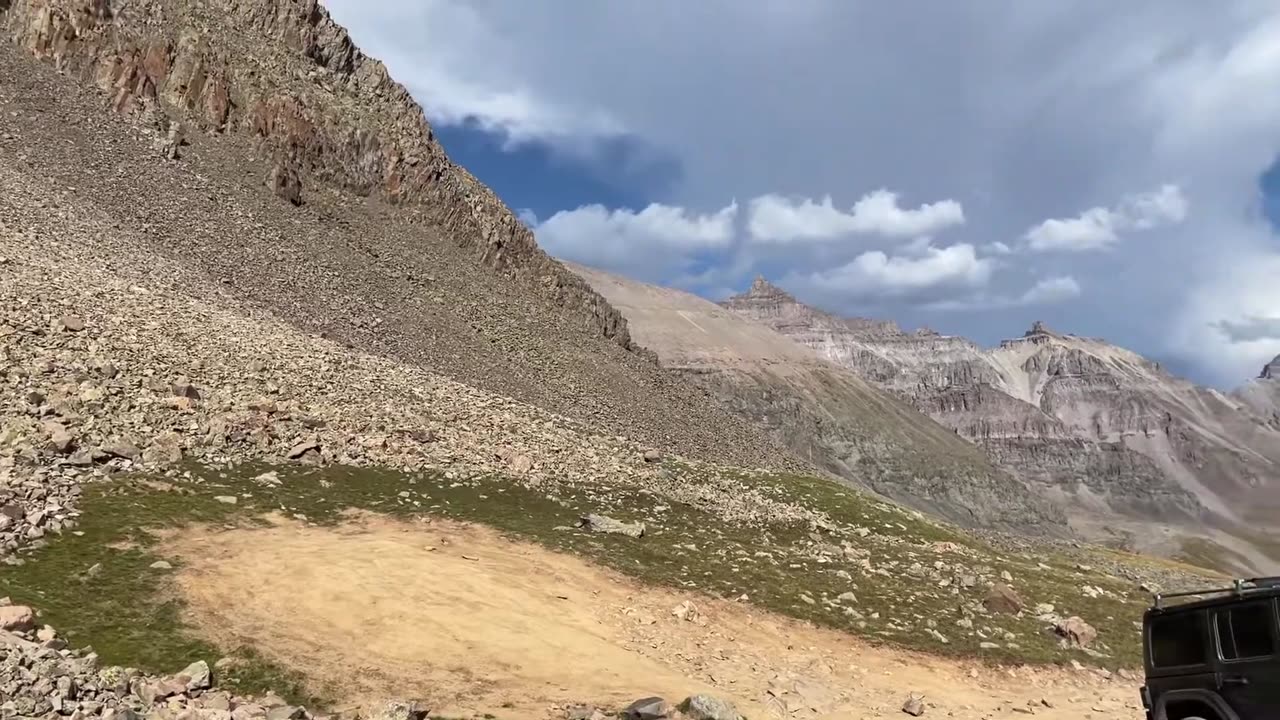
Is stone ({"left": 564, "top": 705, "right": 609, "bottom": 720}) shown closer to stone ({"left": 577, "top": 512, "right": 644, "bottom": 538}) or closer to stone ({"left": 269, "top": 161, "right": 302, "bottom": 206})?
stone ({"left": 577, "top": 512, "right": 644, "bottom": 538})

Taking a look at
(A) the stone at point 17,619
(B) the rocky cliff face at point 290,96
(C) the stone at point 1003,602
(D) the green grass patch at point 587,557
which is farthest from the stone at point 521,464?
(B) the rocky cliff face at point 290,96

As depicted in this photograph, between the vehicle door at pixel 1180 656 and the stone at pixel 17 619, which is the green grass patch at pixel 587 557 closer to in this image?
the stone at pixel 17 619

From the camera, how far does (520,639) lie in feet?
51.9

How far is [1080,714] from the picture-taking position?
17.0m

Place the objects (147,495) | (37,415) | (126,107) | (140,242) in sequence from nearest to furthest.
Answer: (147,495)
(37,415)
(140,242)
(126,107)

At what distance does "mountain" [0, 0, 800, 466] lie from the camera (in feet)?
162

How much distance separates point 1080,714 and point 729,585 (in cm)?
860

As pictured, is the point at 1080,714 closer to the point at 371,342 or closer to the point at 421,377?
the point at 421,377

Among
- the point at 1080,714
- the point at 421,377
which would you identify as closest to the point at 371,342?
the point at 421,377

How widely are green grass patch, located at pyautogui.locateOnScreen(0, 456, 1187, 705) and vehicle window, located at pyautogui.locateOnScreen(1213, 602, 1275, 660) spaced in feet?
31.6

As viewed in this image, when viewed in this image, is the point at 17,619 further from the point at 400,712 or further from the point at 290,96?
the point at 290,96

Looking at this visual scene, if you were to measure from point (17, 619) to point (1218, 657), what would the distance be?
17.4 m

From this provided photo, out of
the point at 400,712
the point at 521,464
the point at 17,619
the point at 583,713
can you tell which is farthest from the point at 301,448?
the point at 583,713

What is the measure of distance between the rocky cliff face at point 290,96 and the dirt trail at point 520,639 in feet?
165
